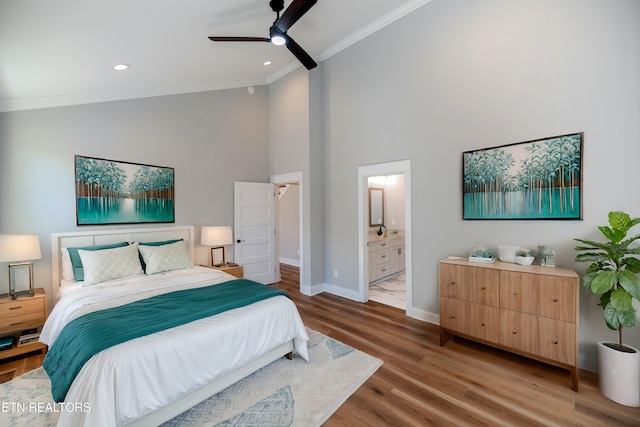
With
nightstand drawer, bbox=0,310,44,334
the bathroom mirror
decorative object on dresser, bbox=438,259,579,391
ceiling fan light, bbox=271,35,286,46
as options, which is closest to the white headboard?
nightstand drawer, bbox=0,310,44,334

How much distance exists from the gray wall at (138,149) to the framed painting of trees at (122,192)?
0.09m

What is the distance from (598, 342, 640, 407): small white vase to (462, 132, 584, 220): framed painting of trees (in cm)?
113

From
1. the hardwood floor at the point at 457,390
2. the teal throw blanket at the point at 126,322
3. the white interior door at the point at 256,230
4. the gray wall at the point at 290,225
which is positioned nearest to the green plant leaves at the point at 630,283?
the hardwood floor at the point at 457,390

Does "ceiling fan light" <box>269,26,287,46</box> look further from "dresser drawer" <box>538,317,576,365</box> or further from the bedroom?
"dresser drawer" <box>538,317,576,365</box>

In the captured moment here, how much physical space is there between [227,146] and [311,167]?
1564 millimetres

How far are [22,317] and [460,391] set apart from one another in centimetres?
422

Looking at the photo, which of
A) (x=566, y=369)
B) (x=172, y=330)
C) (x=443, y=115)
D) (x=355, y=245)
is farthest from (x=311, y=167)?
(x=566, y=369)

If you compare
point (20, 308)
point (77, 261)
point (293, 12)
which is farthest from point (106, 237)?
point (293, 12)

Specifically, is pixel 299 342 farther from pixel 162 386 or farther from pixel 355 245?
pixel 355 245

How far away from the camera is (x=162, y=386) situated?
1.73 meters

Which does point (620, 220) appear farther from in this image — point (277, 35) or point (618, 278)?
point (277, 35)

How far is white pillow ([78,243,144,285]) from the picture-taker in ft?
9.73

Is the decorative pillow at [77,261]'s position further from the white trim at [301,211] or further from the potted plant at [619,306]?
the potted plant at [619,306]

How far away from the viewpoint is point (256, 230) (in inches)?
200
